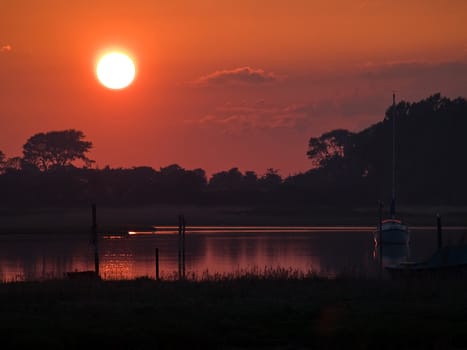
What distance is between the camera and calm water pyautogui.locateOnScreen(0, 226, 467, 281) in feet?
154

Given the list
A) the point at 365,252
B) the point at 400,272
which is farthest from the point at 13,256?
the point at 400,272

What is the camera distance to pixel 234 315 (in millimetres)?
23578

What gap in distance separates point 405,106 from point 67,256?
418ft

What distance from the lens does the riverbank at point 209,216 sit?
108 meters

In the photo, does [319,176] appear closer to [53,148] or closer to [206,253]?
[53,148]

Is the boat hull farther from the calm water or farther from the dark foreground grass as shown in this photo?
the dark foreground grass

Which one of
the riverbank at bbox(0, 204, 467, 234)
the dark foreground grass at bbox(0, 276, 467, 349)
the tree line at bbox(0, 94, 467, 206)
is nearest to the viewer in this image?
the dark foreground grass at bbox(0, 276, 467, 349)

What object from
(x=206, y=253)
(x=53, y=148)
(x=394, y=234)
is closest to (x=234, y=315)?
(x=206, y=253)

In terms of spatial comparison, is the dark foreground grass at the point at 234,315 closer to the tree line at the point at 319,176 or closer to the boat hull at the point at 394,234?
the boat hull at the point at 394,234

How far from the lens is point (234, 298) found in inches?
1069

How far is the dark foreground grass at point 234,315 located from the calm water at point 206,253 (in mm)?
8303

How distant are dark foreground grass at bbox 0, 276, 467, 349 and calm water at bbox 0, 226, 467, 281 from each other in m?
8.30

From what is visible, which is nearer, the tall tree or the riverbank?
the riverbank

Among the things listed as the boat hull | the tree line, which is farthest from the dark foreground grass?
the tree line
